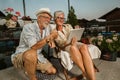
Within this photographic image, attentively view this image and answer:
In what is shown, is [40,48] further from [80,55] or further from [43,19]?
[80,55]

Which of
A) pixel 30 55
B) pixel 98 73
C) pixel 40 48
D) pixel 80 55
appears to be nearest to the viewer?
pixel 30 55

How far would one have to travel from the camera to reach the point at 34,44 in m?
1.69

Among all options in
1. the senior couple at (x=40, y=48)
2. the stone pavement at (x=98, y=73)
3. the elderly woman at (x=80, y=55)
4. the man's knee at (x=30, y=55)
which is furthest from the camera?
the stone pavement at (x=98, y=73)

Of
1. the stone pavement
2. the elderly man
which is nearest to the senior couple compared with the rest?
the elderly man

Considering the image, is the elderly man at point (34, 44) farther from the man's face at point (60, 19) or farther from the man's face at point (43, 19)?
the man's face at point (60, 19)

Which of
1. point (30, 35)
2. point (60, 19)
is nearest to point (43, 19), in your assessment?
point (30, 35)

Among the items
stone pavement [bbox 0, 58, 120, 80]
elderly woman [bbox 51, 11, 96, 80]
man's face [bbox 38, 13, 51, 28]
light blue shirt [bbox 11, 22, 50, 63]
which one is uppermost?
man's face [bbox 38, 13, 51, 28]

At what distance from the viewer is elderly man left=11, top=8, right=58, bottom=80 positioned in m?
1.67

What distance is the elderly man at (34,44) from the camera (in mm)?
1672

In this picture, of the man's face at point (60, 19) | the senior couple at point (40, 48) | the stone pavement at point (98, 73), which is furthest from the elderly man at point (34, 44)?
the stone pavement at point (98, 73)

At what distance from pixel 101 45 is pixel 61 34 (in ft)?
4.85

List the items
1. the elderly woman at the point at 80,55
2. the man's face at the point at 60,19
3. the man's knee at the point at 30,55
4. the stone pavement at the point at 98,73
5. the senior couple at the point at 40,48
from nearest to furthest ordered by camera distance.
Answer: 1. the man's knee at the point at 30,55
2. the senior couple at the point at 40,48
3. the elderly woman at the point at 80,55
4. the man's face at the point at 60,19
5. the stone pavement at the point at 98,73

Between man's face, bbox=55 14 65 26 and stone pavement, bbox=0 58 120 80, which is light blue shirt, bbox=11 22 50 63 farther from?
stone pavement, bbox=0 58 120 80

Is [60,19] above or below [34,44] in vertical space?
above
